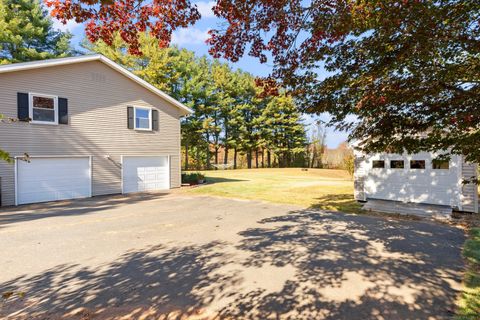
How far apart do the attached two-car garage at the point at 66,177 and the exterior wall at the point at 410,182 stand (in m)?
11.4

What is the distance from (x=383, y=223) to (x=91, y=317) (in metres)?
8.00

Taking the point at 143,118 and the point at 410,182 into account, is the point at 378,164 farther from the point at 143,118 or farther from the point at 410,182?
the point at 143,118

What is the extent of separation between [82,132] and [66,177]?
7.52ft

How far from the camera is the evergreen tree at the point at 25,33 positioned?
21.9 metres

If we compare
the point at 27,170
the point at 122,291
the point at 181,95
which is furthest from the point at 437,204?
the point at 181,95

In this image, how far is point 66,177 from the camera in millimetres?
12562

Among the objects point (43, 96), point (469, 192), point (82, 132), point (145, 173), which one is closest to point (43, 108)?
point (43, 96)

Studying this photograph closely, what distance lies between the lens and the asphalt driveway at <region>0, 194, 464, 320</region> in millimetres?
3516

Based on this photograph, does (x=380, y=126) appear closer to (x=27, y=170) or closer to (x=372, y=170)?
(x=372, y=170)

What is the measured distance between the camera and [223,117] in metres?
36.9

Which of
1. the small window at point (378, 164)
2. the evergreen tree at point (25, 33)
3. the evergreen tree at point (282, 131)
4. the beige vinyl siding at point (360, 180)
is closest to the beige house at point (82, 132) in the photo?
the beige vinyl siding at point (360, 180)

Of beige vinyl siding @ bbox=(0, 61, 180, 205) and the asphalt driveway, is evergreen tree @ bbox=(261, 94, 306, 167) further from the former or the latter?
the asphalt driveway

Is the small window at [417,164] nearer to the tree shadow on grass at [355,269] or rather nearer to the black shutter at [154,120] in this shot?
the tree shadow on grass at [355,269]

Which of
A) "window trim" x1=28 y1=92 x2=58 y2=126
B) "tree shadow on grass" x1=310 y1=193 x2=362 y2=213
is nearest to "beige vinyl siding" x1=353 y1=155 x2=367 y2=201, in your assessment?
"tree shadow on grass" x1=310 y1=193 x2=362 y2=213
